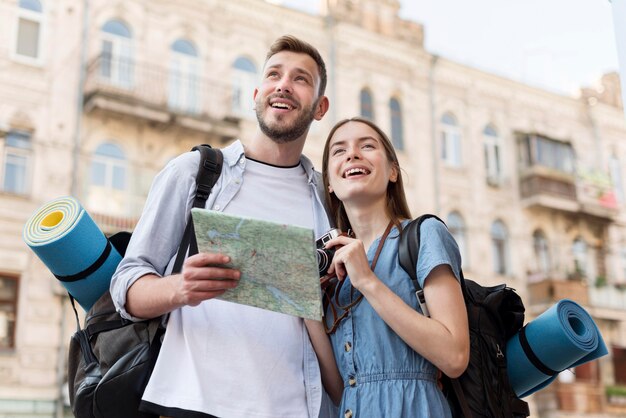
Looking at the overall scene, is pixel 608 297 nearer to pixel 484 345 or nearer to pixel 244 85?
pixel 244 85

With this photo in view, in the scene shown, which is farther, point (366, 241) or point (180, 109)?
point (180, 109)

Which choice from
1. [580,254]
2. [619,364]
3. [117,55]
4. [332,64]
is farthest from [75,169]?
[619,364]

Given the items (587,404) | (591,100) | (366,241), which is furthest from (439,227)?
(591,100)

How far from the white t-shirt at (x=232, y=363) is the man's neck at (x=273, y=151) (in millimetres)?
618

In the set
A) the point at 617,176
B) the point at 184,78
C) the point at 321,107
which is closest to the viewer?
the point at 321,107

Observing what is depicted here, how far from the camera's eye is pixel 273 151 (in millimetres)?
2805

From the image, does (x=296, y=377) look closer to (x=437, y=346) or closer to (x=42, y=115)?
(x=437, y=346)

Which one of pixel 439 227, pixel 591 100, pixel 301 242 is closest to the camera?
pixel 301 242

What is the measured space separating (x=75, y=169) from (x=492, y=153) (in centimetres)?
1055

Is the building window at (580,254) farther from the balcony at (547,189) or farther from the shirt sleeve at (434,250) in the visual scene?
the shirt sleeve at (434,250)

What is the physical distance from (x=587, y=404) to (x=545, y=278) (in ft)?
9.77

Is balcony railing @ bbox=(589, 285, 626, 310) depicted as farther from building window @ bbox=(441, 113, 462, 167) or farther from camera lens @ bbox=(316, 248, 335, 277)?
camera lens @ bbox=(316, 248, 335, 277)

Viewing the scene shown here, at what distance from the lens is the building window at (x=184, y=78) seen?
14.8m

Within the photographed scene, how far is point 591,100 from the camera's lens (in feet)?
Result: 71.4
